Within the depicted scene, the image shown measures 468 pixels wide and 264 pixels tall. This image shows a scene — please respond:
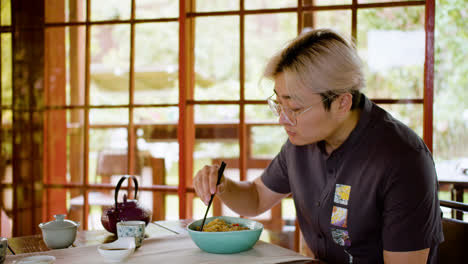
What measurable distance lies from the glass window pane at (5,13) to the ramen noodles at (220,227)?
2.27 m

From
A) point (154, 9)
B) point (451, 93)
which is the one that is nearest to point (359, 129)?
point (154, 9)

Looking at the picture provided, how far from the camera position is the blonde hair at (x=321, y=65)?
1.31m

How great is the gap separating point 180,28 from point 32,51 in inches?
41.1

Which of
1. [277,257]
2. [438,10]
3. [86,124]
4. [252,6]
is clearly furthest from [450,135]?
[277,257]

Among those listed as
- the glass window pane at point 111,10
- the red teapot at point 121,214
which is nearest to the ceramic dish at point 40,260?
the red teapot at point 121,214

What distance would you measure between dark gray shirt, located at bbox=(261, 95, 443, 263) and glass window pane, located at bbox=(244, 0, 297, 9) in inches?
47.9

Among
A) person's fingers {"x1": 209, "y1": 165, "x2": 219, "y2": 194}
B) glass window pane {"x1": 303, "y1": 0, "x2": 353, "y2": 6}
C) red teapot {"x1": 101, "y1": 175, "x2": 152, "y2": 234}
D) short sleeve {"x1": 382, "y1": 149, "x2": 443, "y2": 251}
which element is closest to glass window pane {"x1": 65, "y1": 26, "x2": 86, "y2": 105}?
glass window pane {"x1": 303, "y1": 0, "x2": 353, "y2": 6}

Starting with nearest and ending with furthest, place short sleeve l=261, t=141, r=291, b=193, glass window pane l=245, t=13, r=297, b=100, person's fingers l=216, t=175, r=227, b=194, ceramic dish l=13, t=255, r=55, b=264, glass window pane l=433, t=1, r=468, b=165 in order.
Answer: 1. ceramic dish l=13, t=255, r=55, b=264
2. person's fingers l=216, t=175, r=227, b=194
3. short sleeve l=261, t=141, r=291, b=193
4. glass window pane l=245, t=13, r=297, b=100
5. glass window pane l=433, t=1, r=468, b=165

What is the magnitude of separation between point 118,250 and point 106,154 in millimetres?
1831

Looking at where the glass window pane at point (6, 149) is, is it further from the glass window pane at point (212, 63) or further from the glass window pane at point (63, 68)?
the glass window pane at point (212, 63)

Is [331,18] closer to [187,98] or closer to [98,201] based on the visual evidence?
[187,98]

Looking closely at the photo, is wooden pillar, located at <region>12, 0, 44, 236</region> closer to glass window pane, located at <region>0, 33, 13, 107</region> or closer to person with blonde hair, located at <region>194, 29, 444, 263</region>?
glass window pane, located at <region>0, 33, 13, 107</region>

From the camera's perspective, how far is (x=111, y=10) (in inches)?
108

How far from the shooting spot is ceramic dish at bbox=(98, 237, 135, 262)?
1.13 metres
